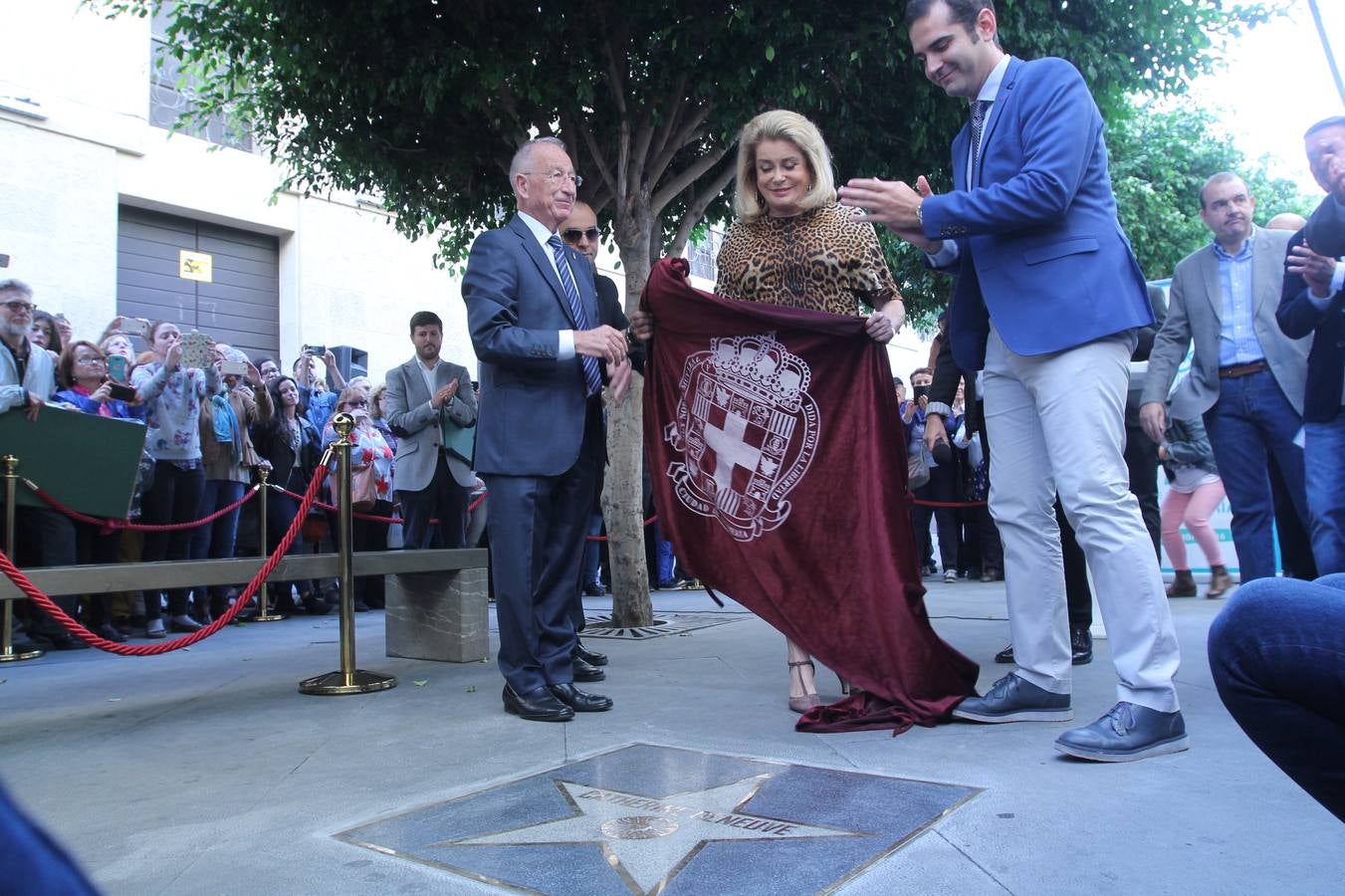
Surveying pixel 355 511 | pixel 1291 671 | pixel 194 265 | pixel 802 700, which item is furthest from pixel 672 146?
pixel 194 265

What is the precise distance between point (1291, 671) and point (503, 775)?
Answer: 2233mm

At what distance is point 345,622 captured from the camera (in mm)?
4707

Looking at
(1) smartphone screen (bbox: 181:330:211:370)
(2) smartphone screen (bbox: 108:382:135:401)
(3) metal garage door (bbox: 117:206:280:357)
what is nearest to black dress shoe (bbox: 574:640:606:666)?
(1) smartphone screen (bbox: 181:330:211:370)

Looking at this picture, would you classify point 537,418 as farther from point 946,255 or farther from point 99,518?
point 99,518

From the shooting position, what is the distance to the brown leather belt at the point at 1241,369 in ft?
15.5

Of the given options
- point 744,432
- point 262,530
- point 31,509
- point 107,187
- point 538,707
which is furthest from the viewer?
point 107,187

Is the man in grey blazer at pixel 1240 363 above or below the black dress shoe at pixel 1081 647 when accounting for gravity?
above

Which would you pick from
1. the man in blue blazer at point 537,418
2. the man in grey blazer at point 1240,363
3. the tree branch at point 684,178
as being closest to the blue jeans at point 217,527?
the tree branch at point 684,178

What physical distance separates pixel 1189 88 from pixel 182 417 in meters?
8.23

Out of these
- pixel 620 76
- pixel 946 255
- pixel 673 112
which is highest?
pixel 620 76

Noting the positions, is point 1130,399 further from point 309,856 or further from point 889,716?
point 309,856

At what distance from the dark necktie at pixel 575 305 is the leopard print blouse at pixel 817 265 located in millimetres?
654

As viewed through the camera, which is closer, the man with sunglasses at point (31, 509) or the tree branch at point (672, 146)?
the man with sunglasses at point (31, 509)

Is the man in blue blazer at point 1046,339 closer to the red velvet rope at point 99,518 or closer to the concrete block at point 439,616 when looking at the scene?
the concrete block at point 439,616
